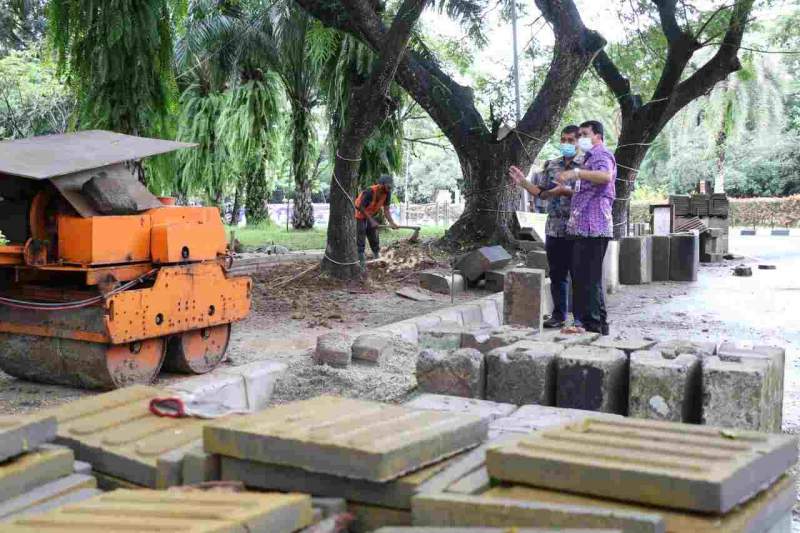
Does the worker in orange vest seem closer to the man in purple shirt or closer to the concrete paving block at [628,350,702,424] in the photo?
the man in purple shirt

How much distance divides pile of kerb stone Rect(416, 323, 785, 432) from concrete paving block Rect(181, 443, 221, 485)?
2043mm

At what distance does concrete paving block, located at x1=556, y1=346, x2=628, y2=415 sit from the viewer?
4379mm

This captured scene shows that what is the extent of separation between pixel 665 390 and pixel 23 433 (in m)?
2.97

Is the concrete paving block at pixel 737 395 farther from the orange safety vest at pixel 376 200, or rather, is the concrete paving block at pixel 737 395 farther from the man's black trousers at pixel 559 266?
the orange safety vest at pixel 376 200

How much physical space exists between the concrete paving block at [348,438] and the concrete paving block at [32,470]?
0.52m

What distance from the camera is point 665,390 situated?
4.26m

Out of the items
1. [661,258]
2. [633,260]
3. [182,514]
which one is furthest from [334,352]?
[661,258]

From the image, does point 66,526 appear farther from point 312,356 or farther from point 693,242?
point 693,242

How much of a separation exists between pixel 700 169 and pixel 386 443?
4547 cm

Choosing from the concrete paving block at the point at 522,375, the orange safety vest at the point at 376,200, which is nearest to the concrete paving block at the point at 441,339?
the concrete paving block at the point at 522,375

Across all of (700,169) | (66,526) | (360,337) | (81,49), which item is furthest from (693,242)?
(700,169)

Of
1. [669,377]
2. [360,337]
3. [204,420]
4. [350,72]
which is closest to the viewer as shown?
[204,420]

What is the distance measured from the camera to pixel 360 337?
21.2 ft

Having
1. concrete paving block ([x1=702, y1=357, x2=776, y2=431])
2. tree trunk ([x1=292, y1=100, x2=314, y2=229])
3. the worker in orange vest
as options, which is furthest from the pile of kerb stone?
tree trunk ([x1=292, y1=100, x2=314, y2=229])
